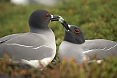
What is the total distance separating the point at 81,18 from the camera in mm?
11125

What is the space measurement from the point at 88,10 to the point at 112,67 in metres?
6.99

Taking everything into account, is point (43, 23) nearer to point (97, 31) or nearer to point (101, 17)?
point (97, 31)

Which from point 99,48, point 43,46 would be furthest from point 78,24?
point 43,46

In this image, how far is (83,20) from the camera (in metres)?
11.0

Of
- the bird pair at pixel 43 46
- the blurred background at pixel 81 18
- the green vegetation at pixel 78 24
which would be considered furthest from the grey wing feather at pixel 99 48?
the blurred background at pixel 81 18

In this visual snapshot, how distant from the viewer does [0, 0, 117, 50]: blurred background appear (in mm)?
9337

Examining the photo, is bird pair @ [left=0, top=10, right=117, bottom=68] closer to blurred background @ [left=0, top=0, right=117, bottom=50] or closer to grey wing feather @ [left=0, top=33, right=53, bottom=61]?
grey wing feather @ [left=0, top=33, right=53, bottom=61]

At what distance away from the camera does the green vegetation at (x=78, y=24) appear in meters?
4.64

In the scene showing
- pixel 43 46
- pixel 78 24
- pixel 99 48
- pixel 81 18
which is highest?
pixel 43 46

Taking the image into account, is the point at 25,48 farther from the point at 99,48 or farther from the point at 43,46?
the point at 99,48

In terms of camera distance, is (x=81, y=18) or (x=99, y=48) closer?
(x=99, y=48)

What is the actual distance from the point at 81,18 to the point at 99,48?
5232 millimetres

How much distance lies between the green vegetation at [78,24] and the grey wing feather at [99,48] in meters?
0.73

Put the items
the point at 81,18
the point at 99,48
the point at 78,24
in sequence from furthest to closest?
the point at 81,18, the point at 78,24, the point at 99,48
